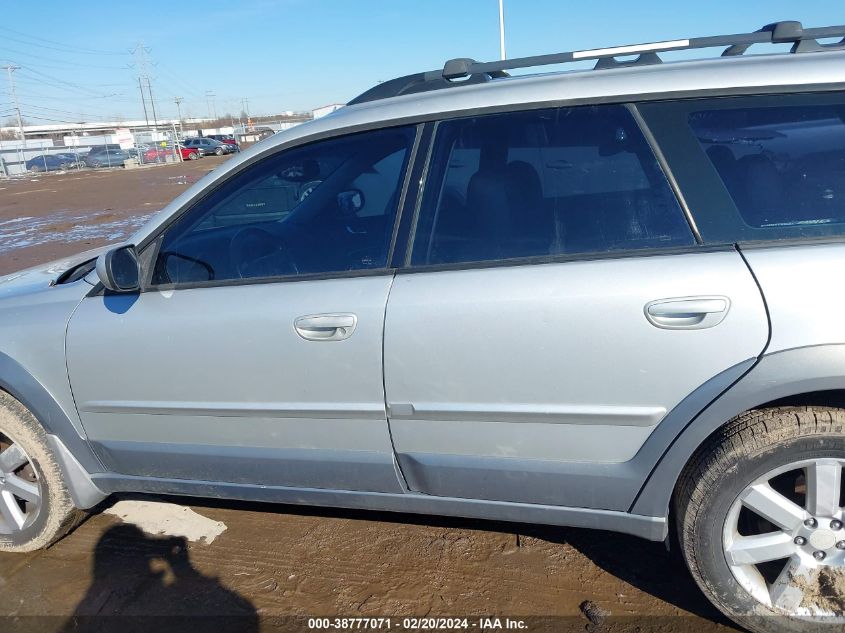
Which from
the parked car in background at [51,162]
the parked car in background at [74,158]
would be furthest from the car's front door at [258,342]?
the parked car in background at [51,162]

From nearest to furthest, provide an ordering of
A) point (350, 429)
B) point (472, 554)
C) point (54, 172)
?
point (350, 429)
point (472, 554)
point (54, 172)

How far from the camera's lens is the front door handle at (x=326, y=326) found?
219cm

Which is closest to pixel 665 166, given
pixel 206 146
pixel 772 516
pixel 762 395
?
pixel 762 395

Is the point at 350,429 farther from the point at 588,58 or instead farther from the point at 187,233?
the point at 588,58

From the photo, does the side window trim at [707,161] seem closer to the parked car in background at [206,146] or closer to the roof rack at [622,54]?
the roof rack at [622,54]

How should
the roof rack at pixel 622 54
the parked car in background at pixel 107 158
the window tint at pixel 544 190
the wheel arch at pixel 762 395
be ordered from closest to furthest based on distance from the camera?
1. the wheel arch at pixel 762 395
2. the window tint at pixel 544 190
3. the roof rack at pixel 622 54
4. the parked car in background at pixel 107 158

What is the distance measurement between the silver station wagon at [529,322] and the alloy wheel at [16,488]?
0.28 meters

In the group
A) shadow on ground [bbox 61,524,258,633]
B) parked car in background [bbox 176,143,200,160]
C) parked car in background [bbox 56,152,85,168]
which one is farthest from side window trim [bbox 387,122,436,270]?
parked car in background [bbox 176,143,200,160]

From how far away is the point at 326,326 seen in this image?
2213 millimetres

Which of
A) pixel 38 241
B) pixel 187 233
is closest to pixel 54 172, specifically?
pixel 38 241

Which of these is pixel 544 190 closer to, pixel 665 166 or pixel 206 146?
pixel 665 166

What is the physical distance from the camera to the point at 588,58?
2379 mm

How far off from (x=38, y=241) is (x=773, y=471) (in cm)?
1185

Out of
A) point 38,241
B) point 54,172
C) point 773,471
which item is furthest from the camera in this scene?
point 54,172
